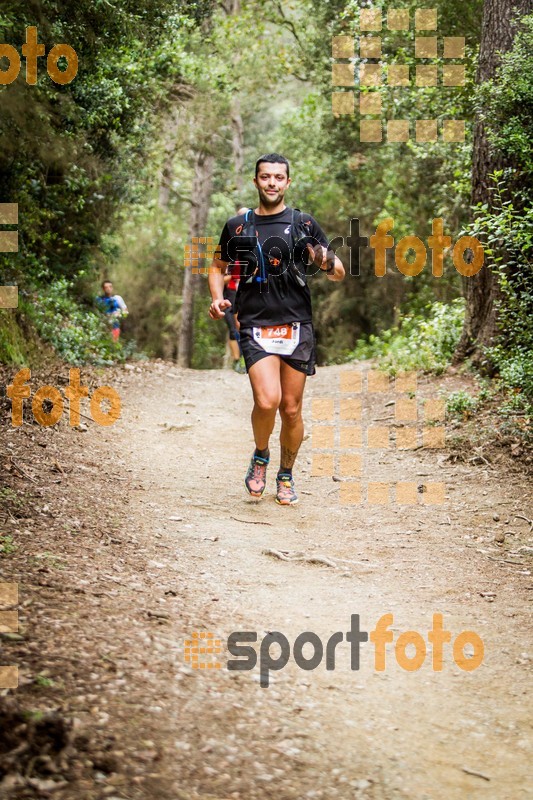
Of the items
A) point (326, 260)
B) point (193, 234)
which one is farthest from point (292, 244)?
point (193, 234)

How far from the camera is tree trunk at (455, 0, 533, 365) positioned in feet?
29.7

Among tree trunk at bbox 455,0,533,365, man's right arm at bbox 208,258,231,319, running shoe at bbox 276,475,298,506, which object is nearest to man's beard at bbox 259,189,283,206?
man's right arm at bbox 208,258,231,319

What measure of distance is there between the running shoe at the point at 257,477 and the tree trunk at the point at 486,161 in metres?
3.91

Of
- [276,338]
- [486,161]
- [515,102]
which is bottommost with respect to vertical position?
Answer: [276,338]

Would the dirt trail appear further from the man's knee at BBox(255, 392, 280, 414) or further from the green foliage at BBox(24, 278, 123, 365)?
the green foliage at BBox(24, 278, 123, 365)

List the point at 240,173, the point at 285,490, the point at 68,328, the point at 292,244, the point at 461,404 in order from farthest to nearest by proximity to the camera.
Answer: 1. the point at 240,173
2. the point at 68,328
3. the point at 461,404
4. the point at 285,490
5. the point at 292,244

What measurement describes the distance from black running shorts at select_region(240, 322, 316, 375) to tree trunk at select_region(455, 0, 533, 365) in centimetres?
344

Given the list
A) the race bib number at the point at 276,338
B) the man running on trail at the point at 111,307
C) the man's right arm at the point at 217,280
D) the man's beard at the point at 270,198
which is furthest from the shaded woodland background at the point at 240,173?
the man's right arm at the point at 217,280

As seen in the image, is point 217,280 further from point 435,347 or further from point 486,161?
point 435,347

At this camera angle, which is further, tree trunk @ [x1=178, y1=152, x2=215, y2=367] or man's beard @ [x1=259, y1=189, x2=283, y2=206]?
tree trunk @ [x1=178, y1=152, x2=215, y2=367]

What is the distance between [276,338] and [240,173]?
66.8 feet

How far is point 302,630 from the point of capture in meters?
3.91

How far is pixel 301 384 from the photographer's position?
630 centimetres

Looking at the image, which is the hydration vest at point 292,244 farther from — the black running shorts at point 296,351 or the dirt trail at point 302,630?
the dirt trail at point 302,630
